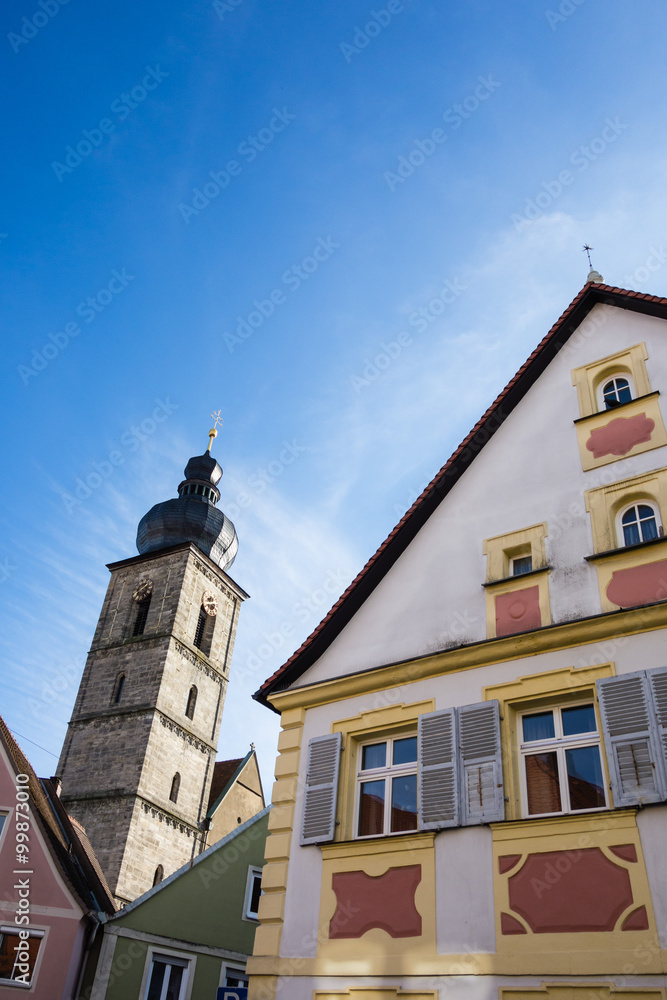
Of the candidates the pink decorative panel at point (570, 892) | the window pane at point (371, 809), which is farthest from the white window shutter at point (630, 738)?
the window pane at point (371, 809)

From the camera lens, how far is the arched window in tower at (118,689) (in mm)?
40812

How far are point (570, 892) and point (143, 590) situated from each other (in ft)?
132

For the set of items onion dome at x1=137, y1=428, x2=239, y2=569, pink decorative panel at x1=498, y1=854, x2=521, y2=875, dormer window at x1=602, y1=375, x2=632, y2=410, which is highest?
onion dome at x1=137, y1=428, x2=239, y2=569

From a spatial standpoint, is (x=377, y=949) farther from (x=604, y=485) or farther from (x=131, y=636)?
(x=131, y=636)

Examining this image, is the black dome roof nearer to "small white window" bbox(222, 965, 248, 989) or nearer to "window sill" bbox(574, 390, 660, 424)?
"small white window" bbox(222, 965, 248, 989)

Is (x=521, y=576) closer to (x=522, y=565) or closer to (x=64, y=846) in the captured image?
(x=522, y=565)

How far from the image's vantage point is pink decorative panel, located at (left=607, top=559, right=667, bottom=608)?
884 cm

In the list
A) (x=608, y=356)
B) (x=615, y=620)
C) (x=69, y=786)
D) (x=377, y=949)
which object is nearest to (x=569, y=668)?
(x=615, y=620)

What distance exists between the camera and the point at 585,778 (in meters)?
8.17

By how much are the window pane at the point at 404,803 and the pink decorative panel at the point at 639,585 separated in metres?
3.08

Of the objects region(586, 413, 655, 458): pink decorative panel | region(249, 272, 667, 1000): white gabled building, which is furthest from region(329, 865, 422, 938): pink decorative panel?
region(586, 413, 655, 458): pink decorative panel

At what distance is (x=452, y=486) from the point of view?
1179 cm

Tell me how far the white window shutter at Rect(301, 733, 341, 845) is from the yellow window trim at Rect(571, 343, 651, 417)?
551 centimetres

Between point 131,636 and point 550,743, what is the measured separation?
123 ft
